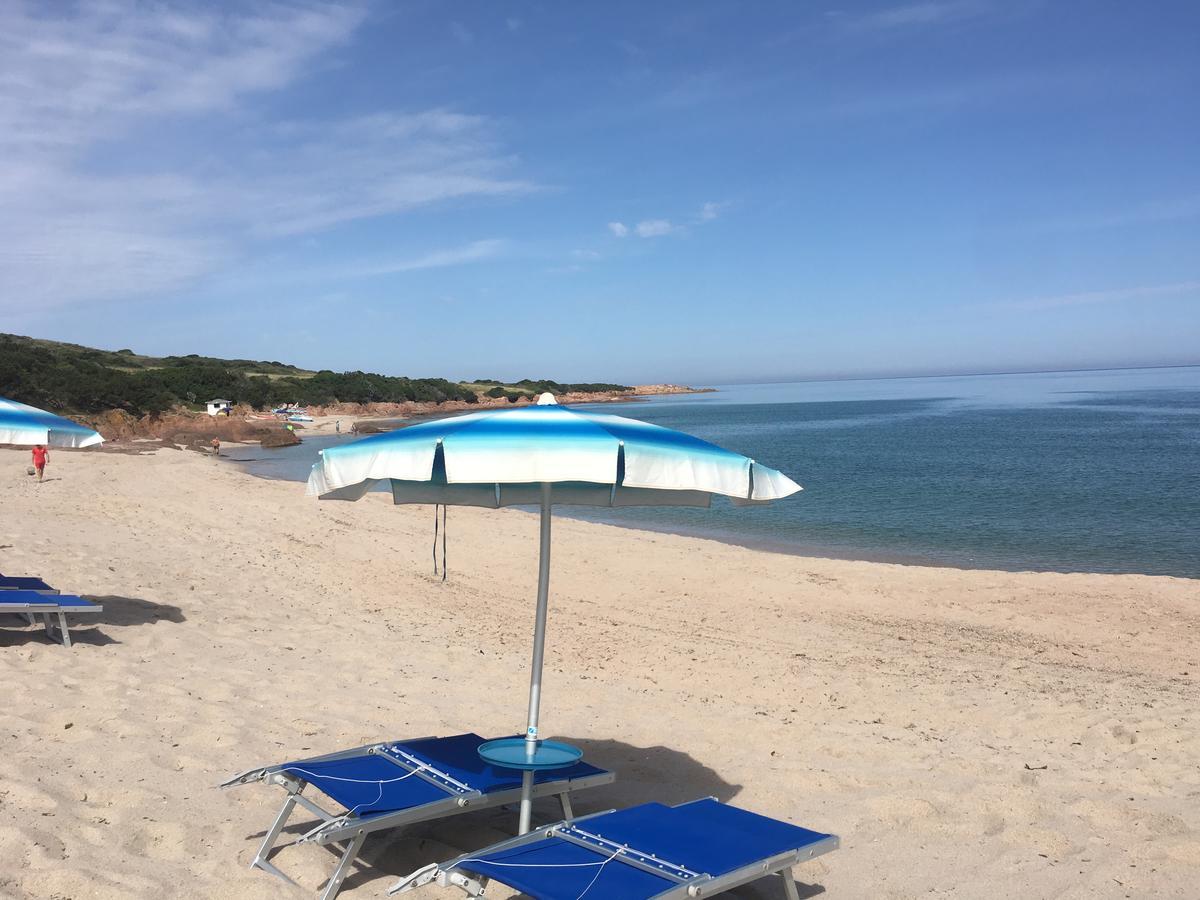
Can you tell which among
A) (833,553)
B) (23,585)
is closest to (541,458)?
(23,585)

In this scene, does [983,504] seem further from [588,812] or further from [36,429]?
[36,429]

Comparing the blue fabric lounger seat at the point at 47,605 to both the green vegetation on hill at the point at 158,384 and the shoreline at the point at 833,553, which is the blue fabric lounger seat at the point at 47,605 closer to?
the shoreline at the point at 833,553

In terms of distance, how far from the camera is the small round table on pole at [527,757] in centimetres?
441

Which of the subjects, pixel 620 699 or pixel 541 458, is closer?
pixel 541 458

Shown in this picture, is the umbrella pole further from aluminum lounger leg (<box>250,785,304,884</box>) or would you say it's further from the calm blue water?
the calm blue water

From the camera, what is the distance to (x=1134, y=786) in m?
5.90

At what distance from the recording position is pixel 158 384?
63344 mm

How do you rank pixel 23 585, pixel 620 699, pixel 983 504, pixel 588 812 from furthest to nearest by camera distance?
1. pixel 983 504
2. pixel 23 585
3. pixel 620 699
4. pixel 588 812

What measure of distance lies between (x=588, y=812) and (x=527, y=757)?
0.95m

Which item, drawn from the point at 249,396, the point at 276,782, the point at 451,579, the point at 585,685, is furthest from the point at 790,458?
the point at 249,396

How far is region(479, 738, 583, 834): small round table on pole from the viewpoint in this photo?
174 inches

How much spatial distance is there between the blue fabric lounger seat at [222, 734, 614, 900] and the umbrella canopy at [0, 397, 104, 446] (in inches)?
154

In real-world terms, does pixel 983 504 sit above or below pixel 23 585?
below

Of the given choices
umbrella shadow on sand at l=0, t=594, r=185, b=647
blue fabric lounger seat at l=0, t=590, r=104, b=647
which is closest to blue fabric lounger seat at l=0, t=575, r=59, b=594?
umbrella shadow on sand at l=0, t=594, r=185, b=647
